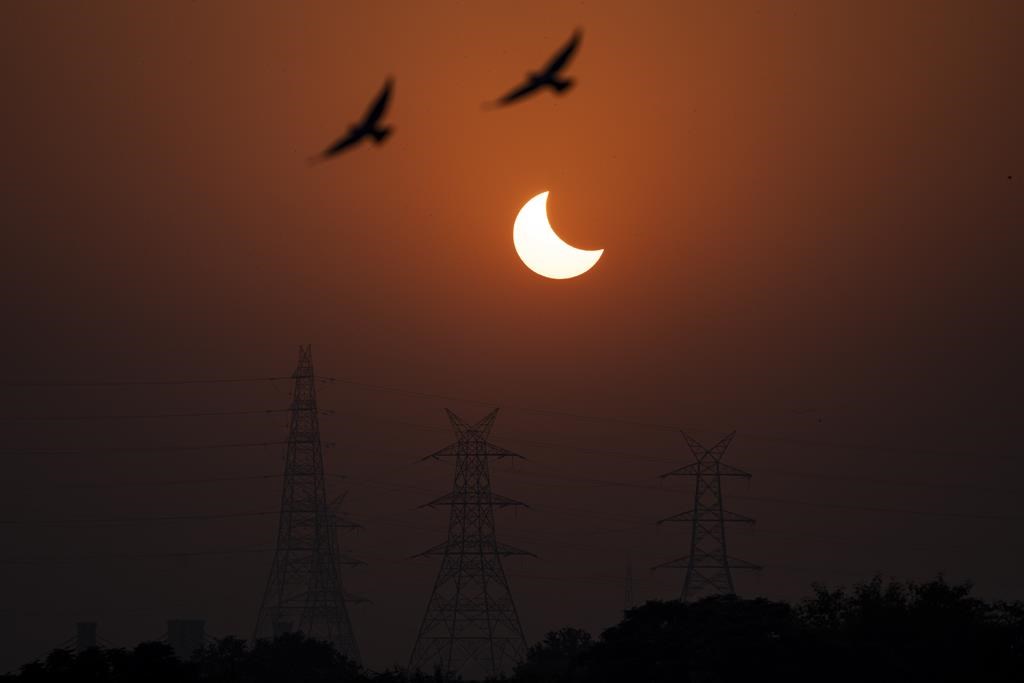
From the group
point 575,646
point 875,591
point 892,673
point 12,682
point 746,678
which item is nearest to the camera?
point 12,682

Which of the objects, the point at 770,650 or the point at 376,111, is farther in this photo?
the point at 770,650

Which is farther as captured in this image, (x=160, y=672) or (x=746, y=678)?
(x=746, y=678)

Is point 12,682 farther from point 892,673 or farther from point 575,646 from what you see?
point 575,646

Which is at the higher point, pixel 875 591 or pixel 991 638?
pixel 875 591

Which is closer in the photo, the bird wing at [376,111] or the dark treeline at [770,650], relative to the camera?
the bird wing at [376,111]

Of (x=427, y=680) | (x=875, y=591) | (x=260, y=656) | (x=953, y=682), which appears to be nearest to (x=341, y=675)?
(x=260, y=656)

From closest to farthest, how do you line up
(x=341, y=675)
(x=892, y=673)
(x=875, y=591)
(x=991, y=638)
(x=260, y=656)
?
(x=892, y=673) → (x=991, y=638) → (x=875, y=591) → (x=341, y=675) → (x=260, y=656)

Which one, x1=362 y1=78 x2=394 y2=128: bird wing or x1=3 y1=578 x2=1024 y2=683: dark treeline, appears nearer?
x1=362 y1=78 x2=394 y2=128: bird wing

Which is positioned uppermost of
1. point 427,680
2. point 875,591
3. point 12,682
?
point 875,591
